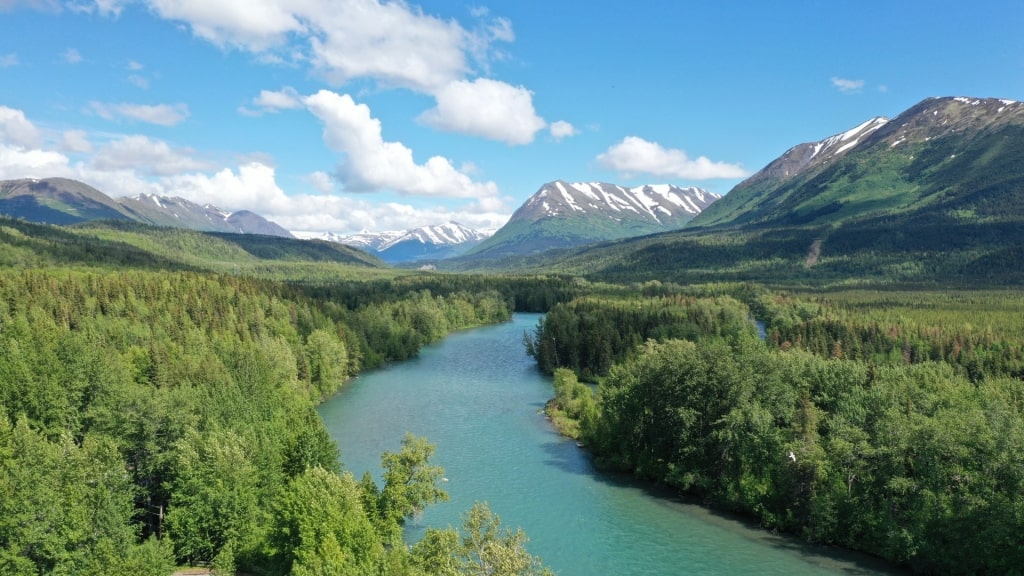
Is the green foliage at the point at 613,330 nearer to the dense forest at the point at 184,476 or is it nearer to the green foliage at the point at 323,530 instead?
the dense forest at the point at 184,476

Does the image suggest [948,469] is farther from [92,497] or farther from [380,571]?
[92,497]

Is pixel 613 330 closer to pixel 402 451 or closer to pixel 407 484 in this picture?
pixel 402 451

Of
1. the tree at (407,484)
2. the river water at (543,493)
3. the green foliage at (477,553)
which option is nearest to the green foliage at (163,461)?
the tree at (407,484)

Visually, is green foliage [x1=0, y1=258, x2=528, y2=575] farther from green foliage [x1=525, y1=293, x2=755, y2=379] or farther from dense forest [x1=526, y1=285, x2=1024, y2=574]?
green foliage [x1=525, y1=293, x2=755, y2=379]

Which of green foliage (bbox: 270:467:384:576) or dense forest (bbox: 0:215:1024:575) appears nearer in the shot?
green foliage (bbox: 270:467:384:576)

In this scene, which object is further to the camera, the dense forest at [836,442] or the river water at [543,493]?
the river water at [543,493]

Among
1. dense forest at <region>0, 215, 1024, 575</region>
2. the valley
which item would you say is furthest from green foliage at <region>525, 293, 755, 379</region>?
dense forest at <region>0, 215, 1024, 575</region>

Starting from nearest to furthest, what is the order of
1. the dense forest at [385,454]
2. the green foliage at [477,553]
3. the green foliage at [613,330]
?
the green foliage at [477,553]
the dense forest at [385,454]
the green foliage at [613,330]
